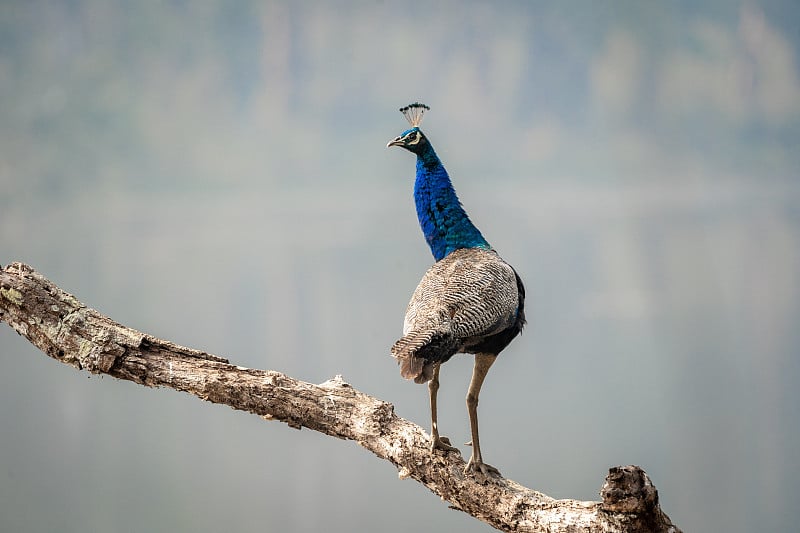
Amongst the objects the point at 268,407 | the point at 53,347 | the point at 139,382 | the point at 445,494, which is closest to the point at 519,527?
the point at 445,494

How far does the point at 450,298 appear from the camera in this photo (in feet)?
11.2

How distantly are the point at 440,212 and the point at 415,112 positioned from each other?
24.9 inches

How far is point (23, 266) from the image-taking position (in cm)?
385

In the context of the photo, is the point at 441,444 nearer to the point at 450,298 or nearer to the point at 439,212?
the point at 450,298

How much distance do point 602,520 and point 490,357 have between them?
0.97 m

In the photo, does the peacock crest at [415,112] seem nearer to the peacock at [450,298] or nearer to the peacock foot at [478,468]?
the peacock at [450,298]

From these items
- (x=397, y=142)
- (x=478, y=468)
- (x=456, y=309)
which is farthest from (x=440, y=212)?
(x=478, y=468)

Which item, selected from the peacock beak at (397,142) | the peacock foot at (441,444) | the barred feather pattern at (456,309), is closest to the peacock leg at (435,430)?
the peacock foot at (441,444)

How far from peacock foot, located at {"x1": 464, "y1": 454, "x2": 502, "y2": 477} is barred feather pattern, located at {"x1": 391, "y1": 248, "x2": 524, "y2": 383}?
545 mm

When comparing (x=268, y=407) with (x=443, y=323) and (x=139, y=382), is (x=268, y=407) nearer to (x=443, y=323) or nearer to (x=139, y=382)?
(x=139, y=382)

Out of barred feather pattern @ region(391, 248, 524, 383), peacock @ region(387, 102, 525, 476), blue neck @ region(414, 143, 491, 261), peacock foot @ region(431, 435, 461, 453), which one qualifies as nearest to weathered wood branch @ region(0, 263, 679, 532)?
peacock foot @ region(431, 435, 461, 453)

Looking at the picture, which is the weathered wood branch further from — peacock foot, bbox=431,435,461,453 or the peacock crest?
the peacock crest

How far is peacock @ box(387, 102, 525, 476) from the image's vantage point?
123 inches

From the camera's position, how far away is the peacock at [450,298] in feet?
10.3
